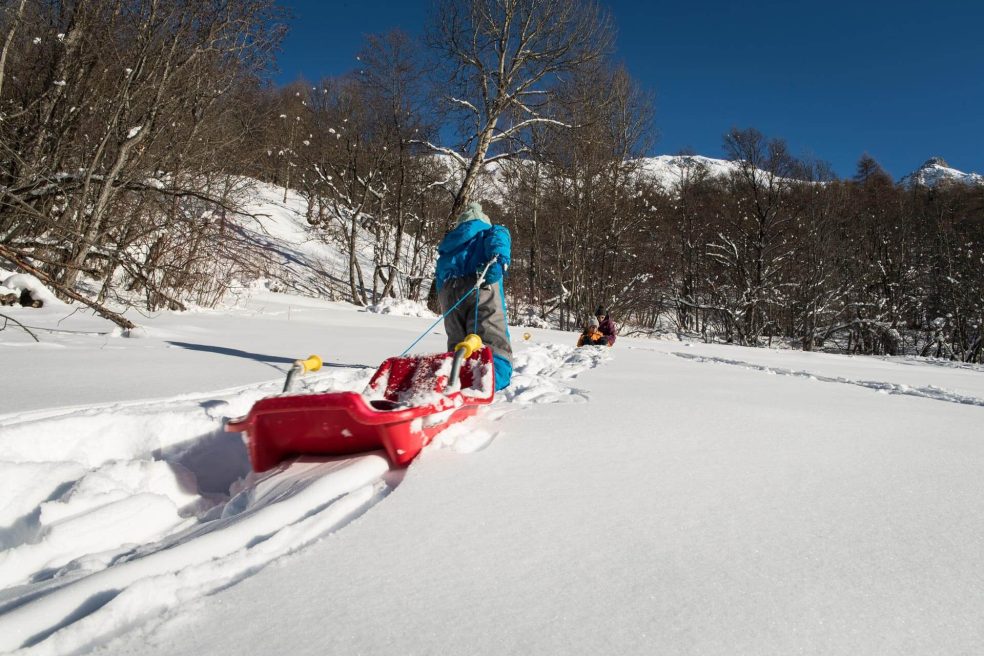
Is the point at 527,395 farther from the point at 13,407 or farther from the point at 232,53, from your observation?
the point at 232,53

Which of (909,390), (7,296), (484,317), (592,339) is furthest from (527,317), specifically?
(484,317)

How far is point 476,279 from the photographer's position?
394cm

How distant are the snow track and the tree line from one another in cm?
65

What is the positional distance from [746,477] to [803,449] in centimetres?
54

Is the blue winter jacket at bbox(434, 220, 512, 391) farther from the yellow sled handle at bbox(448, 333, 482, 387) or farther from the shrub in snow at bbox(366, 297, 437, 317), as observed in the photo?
the shrub in snow at bbox(366, 297, 437, 317)

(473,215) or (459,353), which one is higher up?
(473,215)

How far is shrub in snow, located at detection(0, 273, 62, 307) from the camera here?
559cm

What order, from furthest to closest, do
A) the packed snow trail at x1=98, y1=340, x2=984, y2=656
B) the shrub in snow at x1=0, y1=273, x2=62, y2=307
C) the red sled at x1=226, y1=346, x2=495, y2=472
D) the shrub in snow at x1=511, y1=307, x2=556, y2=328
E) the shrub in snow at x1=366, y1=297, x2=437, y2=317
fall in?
the shrub in snow at x1=511, y1=307, x2=556, y2=328 → the shrub in snow at x1=366, y1=297, x2=437, y2=317 → the shrub in snow at x1=0, y1=273, x2=62, y2=307 → the red sled at x1=226, y1=346, x2=495, y2=472 → the packed snow trail at x1=98, y1=340, x2=984, y2=656

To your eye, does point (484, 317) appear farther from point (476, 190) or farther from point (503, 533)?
point (476, 190)

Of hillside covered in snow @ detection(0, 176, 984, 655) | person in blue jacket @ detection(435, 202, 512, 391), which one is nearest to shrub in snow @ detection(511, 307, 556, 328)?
person in blue jacket @ detection(435, 202, 512, 391)

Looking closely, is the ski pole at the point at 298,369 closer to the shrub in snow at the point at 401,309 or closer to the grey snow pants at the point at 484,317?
the grey snow pants at the point at 484,317

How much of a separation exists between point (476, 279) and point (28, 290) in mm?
5211

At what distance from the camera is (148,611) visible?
985 mm

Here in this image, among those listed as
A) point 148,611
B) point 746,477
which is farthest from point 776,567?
point 148,611
